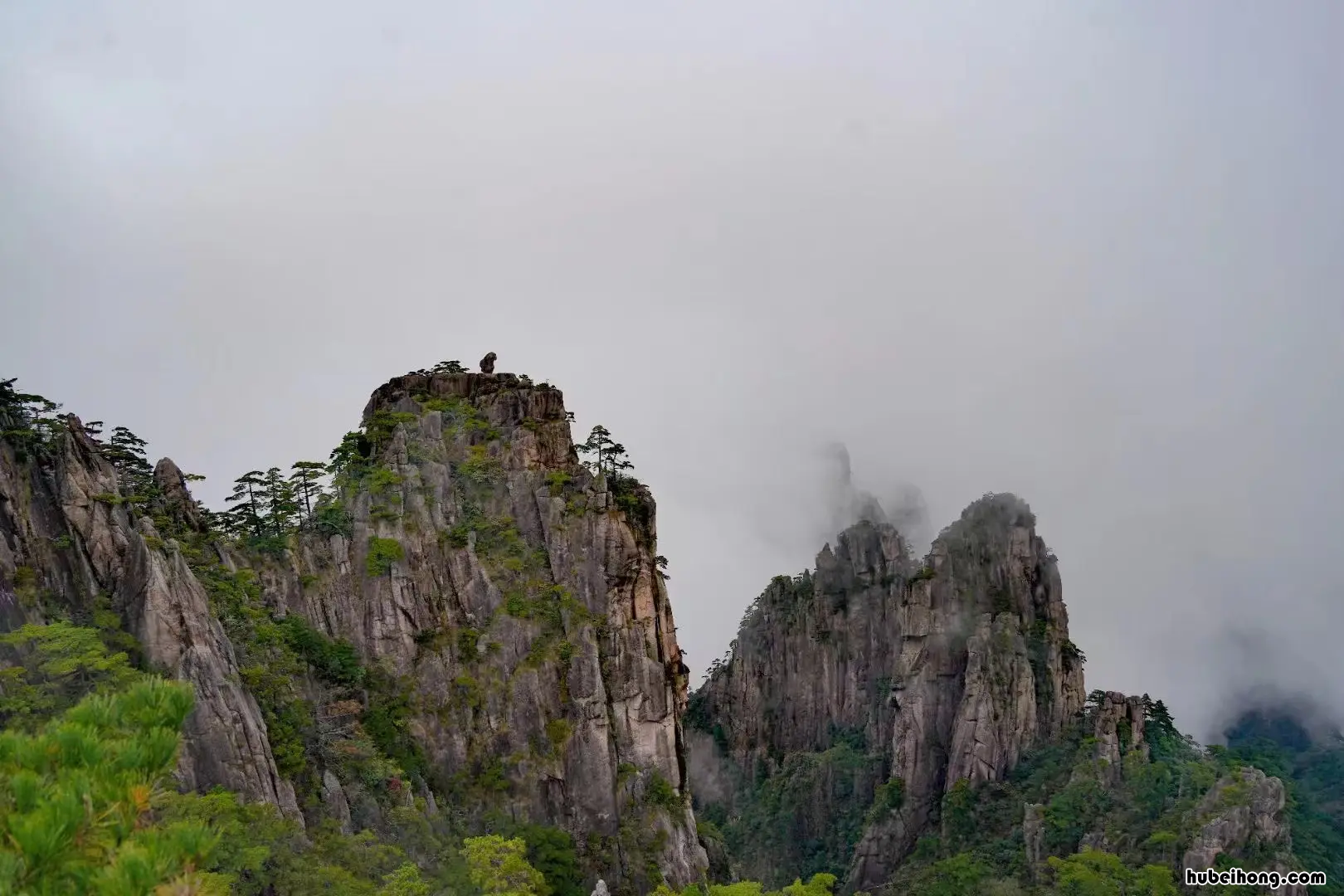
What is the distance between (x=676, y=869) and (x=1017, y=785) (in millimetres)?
45257

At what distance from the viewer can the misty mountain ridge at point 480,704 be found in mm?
29281

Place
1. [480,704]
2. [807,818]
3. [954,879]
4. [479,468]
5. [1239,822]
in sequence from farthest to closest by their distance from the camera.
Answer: [807,818] < [954,879] < [1239,822] < [479,468] < [480,704]

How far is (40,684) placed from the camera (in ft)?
92.1

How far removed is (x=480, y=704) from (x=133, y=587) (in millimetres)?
19395

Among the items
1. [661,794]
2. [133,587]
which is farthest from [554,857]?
[133,587]

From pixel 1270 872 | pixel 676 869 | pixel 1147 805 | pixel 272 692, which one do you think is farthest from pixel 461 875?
pixel 1147 805

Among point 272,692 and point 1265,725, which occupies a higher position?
point 1265,725

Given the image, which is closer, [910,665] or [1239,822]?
[1239,822]

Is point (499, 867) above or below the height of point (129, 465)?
below

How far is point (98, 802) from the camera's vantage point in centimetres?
1079

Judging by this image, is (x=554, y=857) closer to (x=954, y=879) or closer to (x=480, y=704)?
(x=480, y=704)

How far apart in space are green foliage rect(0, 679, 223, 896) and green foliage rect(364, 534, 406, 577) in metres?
37.5

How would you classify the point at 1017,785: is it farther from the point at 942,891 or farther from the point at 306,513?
the point at 306,513

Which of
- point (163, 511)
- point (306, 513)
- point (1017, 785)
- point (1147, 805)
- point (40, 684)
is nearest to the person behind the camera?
point (40, 684)
